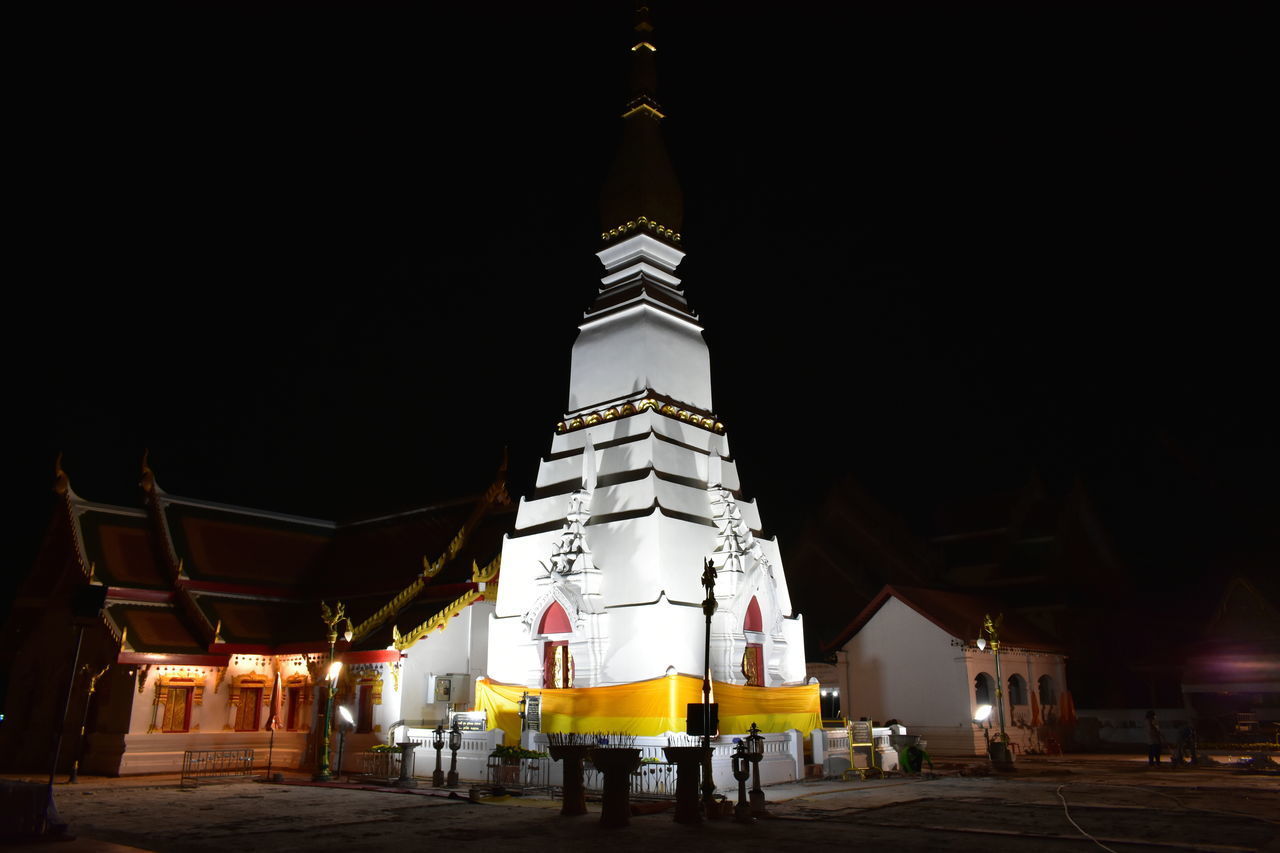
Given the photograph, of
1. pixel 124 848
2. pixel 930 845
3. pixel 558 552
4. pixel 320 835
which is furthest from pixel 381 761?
pixel 930 845

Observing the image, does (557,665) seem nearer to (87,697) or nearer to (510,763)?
(510,763)

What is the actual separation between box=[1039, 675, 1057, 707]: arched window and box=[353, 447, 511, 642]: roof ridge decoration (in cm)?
1603

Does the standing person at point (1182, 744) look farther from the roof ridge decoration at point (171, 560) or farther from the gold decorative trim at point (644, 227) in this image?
the roof ridge decoration at point (171, 560)

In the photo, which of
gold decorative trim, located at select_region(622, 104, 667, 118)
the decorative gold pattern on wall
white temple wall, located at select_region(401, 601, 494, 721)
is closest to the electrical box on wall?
white temple wall, located at select_region(401, 601, 494, 721)

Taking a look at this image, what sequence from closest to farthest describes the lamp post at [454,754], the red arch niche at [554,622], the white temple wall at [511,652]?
the lamp post at [454,754]
the red arch niche at [554,622]
the white temple wall at [511,652]

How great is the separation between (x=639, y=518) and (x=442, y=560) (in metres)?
5.96

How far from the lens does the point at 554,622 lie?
19500 mm

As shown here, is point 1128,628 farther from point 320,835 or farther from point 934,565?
point 320,835

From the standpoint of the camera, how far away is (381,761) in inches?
711

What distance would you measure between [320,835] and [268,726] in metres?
13.4

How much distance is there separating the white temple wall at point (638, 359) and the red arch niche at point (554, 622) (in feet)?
16.4

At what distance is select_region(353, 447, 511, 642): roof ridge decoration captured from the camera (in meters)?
22.2

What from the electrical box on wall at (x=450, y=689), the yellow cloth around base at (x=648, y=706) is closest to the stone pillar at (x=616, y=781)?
the yellow cloth around base at (x=648, y=706)

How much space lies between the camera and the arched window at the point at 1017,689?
86.1ft
